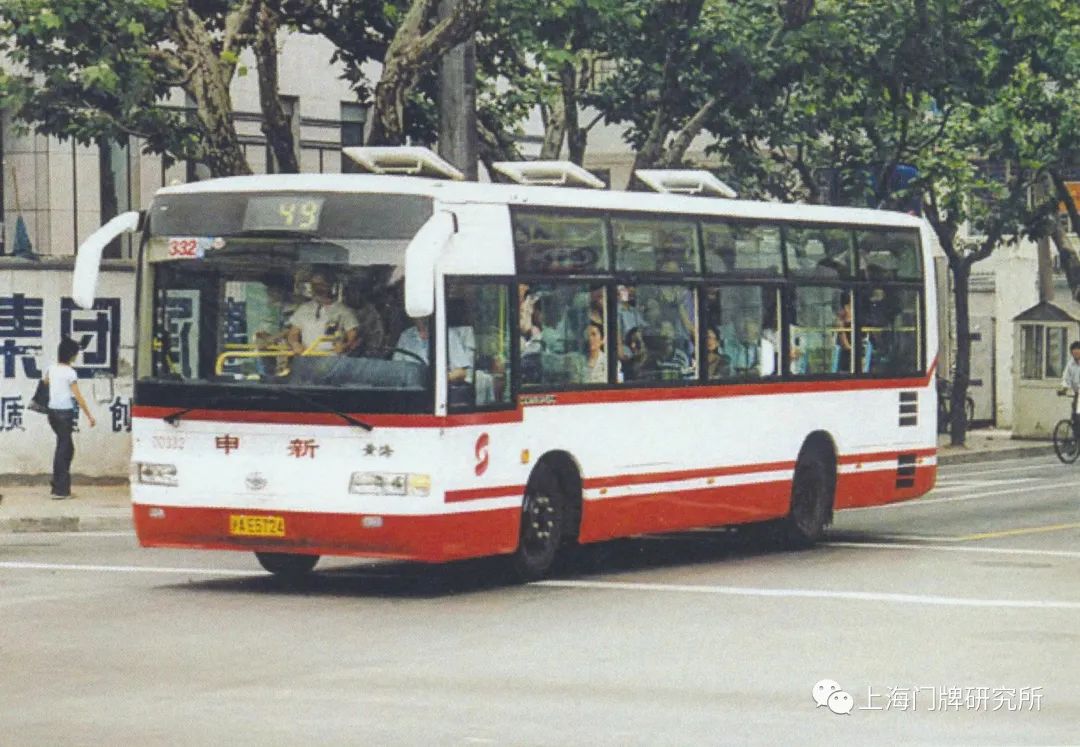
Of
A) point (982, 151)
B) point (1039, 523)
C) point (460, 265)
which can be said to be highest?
point (982, 151)

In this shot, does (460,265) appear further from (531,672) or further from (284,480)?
(531,672)

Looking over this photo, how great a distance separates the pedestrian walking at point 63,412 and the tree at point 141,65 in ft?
7.83

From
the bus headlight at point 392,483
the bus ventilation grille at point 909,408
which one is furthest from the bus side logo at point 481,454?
the bus ventilation grille at point 909,408

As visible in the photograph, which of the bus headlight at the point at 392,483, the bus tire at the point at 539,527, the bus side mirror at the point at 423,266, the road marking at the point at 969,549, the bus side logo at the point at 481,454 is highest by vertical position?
the bus side mirror at the point at 423,266

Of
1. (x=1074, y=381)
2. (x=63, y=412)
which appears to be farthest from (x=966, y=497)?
(x=1074, y=381)

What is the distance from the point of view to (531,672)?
13.0 meters

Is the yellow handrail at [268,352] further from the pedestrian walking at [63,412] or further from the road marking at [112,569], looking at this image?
the pedestrian walking at [63,412]

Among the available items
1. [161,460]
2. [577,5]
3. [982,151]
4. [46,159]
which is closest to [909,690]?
[161,460]

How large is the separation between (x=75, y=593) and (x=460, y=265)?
3326 mm

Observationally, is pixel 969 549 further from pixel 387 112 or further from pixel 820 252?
pixel 387 112

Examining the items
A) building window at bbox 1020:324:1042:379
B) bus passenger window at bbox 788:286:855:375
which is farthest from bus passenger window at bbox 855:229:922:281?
building window at bbox 1020:324:1042:379

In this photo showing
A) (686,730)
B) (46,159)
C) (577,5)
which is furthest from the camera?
(46,159)

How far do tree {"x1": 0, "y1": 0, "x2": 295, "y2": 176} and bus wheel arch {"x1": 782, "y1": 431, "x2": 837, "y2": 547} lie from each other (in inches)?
281

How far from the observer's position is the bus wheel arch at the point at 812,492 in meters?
21.5
